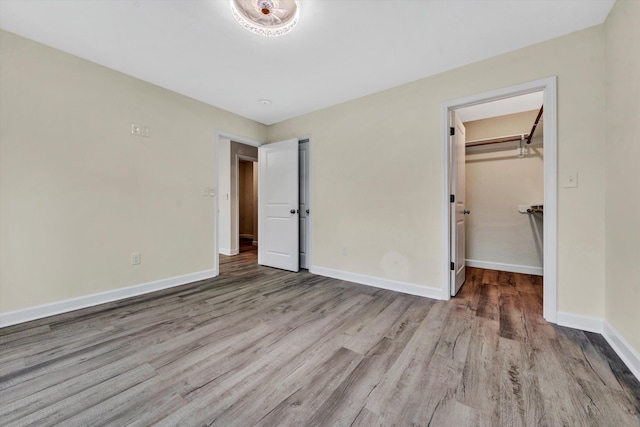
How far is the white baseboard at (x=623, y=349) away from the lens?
1419mm

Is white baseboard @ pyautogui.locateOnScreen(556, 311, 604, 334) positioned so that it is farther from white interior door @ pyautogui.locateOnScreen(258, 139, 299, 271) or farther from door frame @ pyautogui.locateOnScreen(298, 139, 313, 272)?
white interior door @ pyautogui.locateOnScreen(258, 139, 299, 271)

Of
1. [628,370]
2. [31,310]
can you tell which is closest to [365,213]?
[628,370]

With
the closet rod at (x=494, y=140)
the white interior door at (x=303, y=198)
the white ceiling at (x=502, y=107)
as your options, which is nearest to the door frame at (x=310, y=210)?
the white interior door at (x=303, y=198)

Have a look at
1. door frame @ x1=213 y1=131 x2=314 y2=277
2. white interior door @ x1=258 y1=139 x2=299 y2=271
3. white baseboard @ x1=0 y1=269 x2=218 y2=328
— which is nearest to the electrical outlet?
white baseboard @ x1=0 y1=269 x2=218 y2=328

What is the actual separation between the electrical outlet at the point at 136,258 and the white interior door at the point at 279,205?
1.77 m

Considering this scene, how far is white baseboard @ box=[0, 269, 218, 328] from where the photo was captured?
2059mm

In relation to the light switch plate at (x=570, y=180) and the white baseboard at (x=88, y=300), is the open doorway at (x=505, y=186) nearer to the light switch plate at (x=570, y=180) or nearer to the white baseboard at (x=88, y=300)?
the light switch plate at (x=570, y=180)

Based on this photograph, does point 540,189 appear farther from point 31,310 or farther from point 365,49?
point 31,310

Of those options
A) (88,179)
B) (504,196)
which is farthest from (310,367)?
(504,196)

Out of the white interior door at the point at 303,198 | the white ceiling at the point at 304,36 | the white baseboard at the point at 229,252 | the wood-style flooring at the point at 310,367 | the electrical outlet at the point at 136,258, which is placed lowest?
the wood-style flooring at the point at 310,367

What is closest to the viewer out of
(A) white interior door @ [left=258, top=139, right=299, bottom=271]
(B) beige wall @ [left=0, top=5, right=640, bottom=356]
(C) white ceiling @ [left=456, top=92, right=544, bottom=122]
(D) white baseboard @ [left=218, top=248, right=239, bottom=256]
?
(B) beige wall @ [left=0, top=5, right=640, bottom=356]

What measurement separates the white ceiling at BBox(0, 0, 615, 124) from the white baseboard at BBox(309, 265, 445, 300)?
7.58 ft

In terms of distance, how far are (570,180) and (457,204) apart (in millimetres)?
944

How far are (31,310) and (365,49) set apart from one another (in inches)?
145
